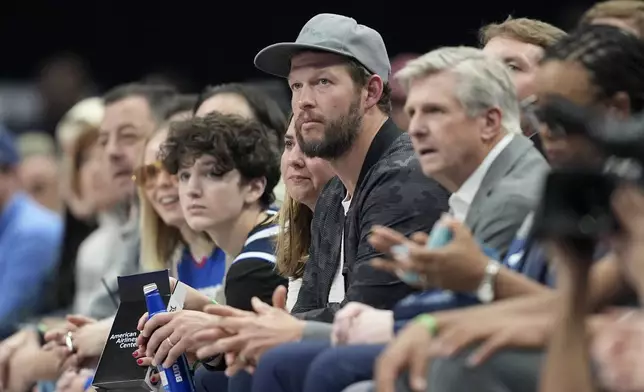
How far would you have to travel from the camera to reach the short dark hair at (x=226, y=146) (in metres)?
4.83

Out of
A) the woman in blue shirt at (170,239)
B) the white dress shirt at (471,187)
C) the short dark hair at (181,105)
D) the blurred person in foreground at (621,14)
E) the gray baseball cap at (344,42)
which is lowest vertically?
the woman in blue shirt at (170,239)

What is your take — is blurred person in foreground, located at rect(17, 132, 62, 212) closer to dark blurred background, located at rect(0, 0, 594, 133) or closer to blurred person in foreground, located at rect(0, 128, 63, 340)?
dark blurred background, located at rect(0, 0, 594, 133)

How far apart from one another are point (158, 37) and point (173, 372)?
249 inches

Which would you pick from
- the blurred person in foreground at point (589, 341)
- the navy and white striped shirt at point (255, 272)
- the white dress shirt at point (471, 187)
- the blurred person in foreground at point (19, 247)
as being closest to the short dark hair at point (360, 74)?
the navy and white striped shirt at point (255, 272)

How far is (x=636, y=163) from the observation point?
89.9 inches

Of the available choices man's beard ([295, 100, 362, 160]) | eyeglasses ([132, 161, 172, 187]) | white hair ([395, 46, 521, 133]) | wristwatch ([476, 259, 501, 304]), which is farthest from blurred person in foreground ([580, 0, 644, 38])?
eyeglasses ([132, 161, 172, 187])

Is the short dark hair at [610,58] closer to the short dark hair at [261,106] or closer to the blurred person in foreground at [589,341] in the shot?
the blurred person in foreground at [589,341]

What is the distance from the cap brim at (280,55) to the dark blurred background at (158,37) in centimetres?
434

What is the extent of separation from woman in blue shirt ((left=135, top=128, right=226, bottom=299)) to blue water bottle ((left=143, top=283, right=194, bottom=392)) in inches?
39.1

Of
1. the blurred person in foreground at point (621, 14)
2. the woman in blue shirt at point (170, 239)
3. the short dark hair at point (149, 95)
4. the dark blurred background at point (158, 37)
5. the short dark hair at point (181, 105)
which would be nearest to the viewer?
the blurred person in foreground at point (621, 14)

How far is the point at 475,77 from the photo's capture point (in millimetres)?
3354

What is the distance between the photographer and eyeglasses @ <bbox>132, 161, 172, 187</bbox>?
5410 mm

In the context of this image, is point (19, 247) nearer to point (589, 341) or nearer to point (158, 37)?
point (158, 37)

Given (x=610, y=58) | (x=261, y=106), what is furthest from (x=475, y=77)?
(x=261, y=106)
